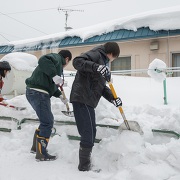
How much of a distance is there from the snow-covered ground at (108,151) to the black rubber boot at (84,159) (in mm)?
81

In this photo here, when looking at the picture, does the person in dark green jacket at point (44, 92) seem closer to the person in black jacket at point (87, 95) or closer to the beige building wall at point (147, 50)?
the person in black jacket at point (87, 95)

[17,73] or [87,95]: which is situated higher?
[17,73]

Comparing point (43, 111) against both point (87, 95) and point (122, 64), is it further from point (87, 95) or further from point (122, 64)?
point (122, 64)

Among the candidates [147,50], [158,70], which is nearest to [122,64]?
[147,50]

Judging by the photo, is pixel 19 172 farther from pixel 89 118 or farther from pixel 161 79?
pixel 161 79

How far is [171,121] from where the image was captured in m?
3.56

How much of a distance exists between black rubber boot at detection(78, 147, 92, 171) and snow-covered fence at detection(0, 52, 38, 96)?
4468mm

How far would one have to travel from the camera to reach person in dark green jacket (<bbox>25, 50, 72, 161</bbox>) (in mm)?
3234

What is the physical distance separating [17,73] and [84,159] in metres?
4.69

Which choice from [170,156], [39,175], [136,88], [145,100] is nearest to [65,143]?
[39,175]

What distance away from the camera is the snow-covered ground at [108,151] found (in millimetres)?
2719

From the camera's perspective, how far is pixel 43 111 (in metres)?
3.26

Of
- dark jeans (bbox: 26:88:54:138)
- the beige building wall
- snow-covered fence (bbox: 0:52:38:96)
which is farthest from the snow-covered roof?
dark jeans (bbox: 26:88:54:138)

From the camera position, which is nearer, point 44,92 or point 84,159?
point 84,159
